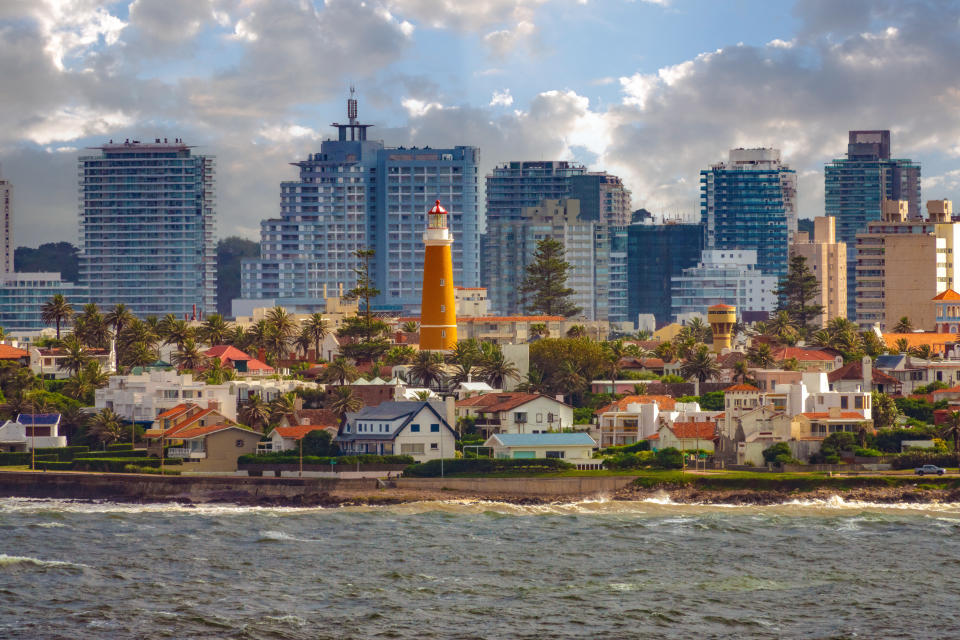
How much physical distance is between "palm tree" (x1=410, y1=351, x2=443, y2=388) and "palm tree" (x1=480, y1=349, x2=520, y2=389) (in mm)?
3727

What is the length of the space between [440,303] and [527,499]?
45199 mm

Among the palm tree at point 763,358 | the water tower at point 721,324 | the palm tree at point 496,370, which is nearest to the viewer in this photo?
the palm tree at point 496,370

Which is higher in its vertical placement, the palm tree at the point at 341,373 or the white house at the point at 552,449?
the palm tree at the point at 341,373

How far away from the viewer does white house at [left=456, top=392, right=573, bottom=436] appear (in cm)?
11800

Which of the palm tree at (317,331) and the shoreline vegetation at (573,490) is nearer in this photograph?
the shoreline vegetation at (573,490)

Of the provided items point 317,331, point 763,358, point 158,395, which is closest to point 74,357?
point 158,395

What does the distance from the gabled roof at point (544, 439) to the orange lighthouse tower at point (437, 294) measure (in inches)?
1379

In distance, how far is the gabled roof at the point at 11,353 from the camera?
151375 millimetres

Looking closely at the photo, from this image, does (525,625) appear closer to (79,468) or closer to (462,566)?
(462,566)

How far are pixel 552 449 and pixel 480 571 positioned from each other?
29.9 metres

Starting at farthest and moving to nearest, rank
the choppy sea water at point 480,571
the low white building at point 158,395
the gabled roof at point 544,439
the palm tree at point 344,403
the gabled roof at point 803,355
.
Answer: the gabled roof at point 803,355 → the low white building at point 158,395 → the palm tree at point 344,403 → the gabled roof at point 544,439 → the choppy sea water at point 480,571

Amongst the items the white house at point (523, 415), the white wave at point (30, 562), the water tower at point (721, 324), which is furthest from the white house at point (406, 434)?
the water tower at point (721, 324)

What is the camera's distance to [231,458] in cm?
11231

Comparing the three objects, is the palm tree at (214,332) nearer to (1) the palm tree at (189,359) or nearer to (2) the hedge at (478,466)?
(1) the palm tree at (189,359)
